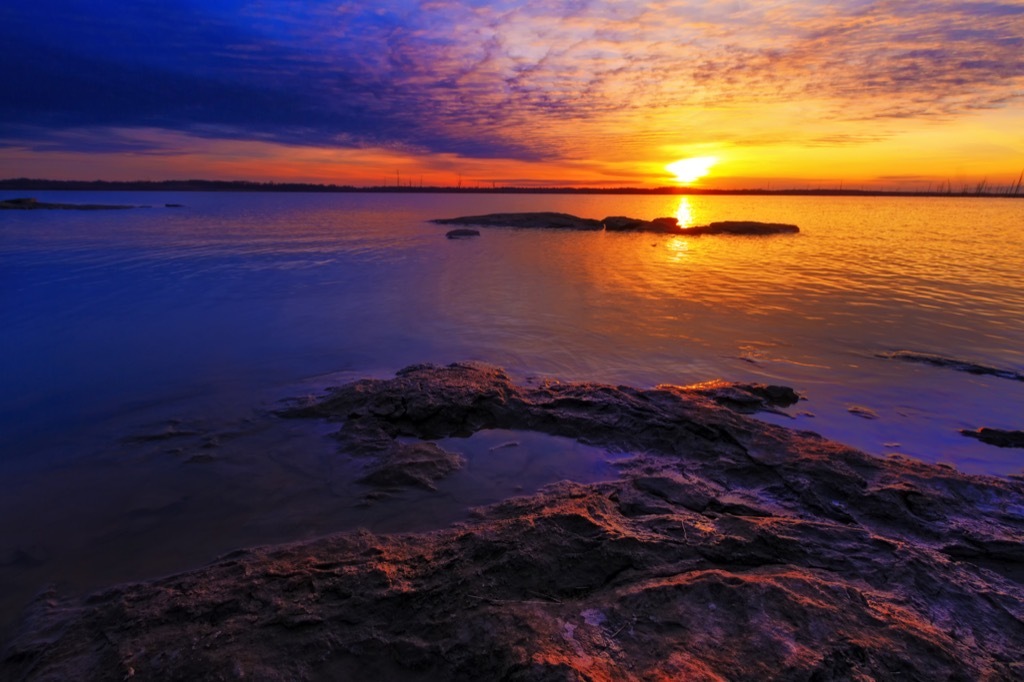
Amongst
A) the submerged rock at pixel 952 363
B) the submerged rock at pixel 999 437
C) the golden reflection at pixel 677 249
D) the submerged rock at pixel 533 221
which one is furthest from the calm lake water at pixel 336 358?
the submerged rock at pixel 533 221

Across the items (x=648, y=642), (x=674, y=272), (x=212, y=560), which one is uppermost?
(x=674, y=272)

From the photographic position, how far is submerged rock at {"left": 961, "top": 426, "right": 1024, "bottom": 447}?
6.46 meters

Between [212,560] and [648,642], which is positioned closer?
[648,642]

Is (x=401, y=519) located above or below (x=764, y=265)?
below

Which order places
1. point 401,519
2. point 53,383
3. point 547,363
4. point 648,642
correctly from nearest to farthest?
point 648,642
point 401,519
point 53,383
point 547,363

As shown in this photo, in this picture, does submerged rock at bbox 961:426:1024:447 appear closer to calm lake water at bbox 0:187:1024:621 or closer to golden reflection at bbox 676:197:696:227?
calm lake water at bbox 0:187:1024:621

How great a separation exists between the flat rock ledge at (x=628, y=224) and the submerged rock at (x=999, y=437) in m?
39.6

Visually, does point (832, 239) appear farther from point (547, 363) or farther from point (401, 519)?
point (401, 519)

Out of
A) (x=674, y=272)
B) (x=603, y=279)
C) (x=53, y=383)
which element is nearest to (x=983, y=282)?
(x=674, y=272)

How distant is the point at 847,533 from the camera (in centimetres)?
413

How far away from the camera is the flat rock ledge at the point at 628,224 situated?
1695 inches

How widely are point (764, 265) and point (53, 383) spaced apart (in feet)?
85.3

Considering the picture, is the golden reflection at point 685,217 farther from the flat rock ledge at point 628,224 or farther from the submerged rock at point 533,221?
the submerged rock at point 533,221

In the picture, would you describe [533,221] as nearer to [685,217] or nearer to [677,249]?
[677,249]
